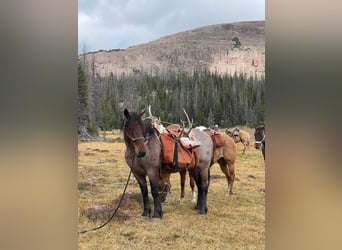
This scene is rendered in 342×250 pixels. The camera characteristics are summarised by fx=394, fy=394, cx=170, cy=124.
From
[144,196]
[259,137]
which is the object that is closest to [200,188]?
[144,196]

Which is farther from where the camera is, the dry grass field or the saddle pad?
the saddle pad

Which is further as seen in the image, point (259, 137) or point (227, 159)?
point (227, 159)

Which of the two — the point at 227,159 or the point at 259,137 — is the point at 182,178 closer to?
the point at 227,159

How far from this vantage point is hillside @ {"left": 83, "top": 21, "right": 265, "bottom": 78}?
1687mm

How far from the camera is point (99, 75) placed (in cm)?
173

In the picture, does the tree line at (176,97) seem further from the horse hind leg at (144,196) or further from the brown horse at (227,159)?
the horse hind leg at (144,196)

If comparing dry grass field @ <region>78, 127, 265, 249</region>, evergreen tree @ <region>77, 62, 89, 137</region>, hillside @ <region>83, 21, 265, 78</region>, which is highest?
hillside @ <region>83, 21, 265, 78</region>

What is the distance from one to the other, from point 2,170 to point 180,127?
0.88m

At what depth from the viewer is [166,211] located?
1.77m

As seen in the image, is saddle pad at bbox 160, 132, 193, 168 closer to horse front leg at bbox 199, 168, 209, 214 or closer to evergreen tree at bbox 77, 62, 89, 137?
horse front leg at bbox 199, 168, 209, 214

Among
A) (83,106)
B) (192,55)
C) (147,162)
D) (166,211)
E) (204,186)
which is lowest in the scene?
(166,211)

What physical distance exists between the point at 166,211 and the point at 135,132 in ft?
1.25

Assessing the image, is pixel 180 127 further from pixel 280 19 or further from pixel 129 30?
pixel 280 19

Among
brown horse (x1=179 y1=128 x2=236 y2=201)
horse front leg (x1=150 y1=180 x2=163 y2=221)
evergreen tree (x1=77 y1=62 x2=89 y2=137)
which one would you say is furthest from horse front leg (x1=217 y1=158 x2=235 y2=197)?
evergreen tree (x1=77 y1=62 x2=89 y2=137)
